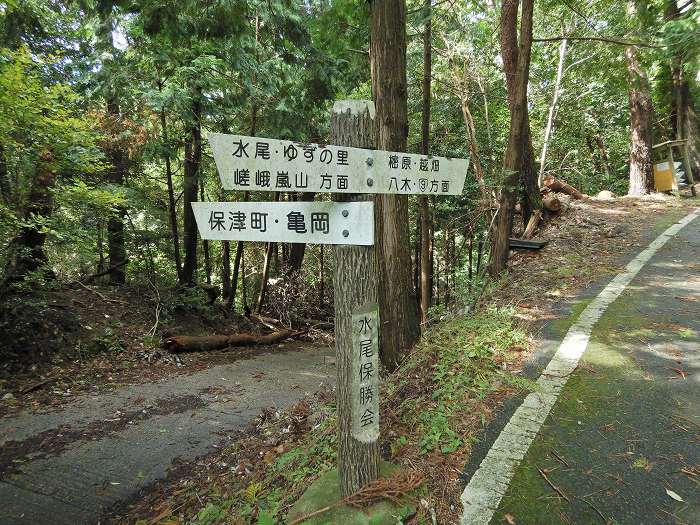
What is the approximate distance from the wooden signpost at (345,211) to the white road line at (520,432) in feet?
2.16

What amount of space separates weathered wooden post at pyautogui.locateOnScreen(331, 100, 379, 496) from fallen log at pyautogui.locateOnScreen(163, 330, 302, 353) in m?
7.22

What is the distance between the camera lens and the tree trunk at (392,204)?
4914 millimetres

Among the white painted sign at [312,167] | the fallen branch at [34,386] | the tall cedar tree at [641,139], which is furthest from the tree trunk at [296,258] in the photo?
the white painted sign at [312,167]

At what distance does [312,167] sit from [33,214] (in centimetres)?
606

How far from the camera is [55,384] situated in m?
6.41

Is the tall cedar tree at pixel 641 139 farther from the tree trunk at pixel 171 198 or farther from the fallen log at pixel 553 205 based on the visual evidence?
the tree trunk at pixel 171 198

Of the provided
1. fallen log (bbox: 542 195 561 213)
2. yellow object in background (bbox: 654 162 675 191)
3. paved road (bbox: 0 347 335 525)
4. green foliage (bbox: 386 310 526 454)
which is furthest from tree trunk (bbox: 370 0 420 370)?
yellow object in background (bbox: 654 162 675 191)

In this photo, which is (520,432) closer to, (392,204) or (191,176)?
(392,204)

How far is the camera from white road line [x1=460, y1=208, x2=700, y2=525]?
96.5 inches

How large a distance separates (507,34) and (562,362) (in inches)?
275

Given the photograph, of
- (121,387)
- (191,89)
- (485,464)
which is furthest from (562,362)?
(191,89)

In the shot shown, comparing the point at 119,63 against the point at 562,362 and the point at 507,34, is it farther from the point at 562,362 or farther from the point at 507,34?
the point at 562,362

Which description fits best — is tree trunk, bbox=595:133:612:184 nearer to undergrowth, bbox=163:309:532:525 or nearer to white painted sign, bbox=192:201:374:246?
undergrowth, bbox=163:309:532:525

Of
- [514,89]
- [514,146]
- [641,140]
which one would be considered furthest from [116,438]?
[641,140]
